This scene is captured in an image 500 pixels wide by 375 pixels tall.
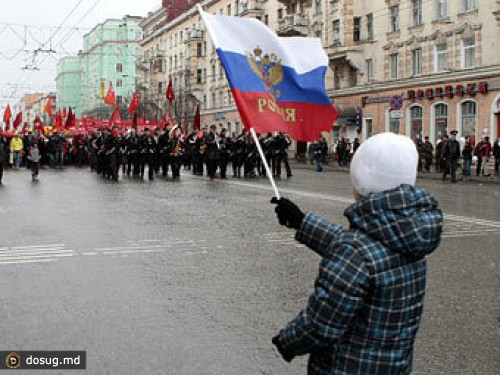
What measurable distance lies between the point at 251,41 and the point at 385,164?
228 centimetres

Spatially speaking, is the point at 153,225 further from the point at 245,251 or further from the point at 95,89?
the point at 95,89

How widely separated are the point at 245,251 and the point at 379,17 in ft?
118

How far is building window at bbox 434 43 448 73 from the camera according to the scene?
1437 inches

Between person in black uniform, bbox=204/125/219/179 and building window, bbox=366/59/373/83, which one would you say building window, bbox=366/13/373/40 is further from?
person in black uniform, bbox=204/125/219/179

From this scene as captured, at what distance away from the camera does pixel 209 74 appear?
7244 cm

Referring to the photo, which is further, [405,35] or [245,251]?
[405,35]

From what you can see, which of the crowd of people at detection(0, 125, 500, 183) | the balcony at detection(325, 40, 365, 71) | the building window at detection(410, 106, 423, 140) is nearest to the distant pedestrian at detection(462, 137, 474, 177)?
the crowd of people at detection(0, 125, 500, 183)

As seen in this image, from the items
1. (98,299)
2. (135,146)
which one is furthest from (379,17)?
(98,299)

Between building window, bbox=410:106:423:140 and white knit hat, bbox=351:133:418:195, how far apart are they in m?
36.8

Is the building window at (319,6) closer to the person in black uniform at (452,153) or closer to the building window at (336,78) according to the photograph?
the building window at (336,78)

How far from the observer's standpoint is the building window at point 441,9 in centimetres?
3638

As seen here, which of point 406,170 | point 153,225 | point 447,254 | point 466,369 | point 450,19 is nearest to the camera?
point 406,170

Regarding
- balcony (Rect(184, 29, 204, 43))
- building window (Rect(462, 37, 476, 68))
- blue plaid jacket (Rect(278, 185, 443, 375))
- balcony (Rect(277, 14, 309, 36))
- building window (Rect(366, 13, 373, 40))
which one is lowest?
blue plaid jacket (Rect(278, 185, 443, 375))

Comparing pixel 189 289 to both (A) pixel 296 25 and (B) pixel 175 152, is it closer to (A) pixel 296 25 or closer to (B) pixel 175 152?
(B) pixel 175 152
